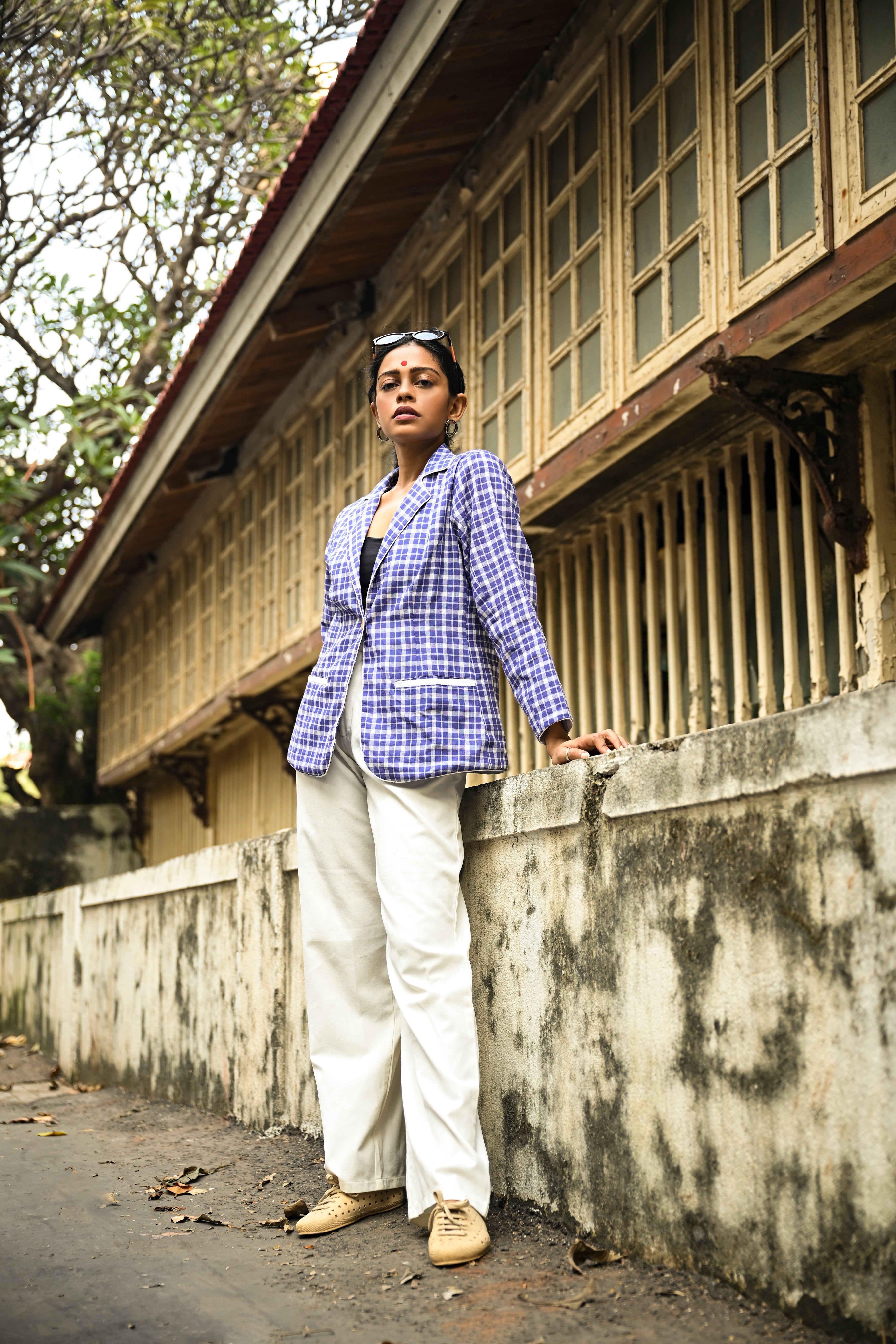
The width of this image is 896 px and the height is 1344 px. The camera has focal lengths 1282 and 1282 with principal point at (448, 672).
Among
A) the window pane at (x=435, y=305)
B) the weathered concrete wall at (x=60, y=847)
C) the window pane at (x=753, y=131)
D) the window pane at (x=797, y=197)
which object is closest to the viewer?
the window pane at (x=797, y=197)

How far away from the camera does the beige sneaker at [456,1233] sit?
270 centimetres

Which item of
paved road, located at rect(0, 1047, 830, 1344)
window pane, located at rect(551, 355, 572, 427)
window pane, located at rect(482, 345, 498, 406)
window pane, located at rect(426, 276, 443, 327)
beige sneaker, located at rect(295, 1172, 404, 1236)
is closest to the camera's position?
paved road, located at rect(0, 1047, 830, 1344)

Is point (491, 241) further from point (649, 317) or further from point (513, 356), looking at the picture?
point (649, 317)

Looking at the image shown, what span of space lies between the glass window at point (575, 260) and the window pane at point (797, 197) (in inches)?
43.5

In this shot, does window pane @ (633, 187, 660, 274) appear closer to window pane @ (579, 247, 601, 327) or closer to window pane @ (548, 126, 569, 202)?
window pane @ (579, 247, 601, 327)

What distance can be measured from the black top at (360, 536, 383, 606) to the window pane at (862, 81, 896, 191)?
1605 mm

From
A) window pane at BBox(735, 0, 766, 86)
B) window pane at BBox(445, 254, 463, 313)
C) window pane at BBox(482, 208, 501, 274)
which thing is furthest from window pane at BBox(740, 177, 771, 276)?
window pane at BBox(445, 254, 463, 313)

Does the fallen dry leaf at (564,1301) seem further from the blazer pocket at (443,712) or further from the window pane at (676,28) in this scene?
the window pane at (676,28)

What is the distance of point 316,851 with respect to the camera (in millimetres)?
3230

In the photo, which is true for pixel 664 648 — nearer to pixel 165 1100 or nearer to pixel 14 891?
pixel 165 1100

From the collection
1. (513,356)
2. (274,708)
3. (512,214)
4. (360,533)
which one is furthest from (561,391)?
(274,708)

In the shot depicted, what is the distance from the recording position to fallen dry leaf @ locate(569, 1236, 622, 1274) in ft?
8.55

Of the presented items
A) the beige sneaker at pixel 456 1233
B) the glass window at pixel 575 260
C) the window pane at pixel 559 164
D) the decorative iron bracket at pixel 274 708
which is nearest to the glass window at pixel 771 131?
the glass window at pixel 575 260

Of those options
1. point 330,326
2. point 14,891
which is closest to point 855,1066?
point 330,326
